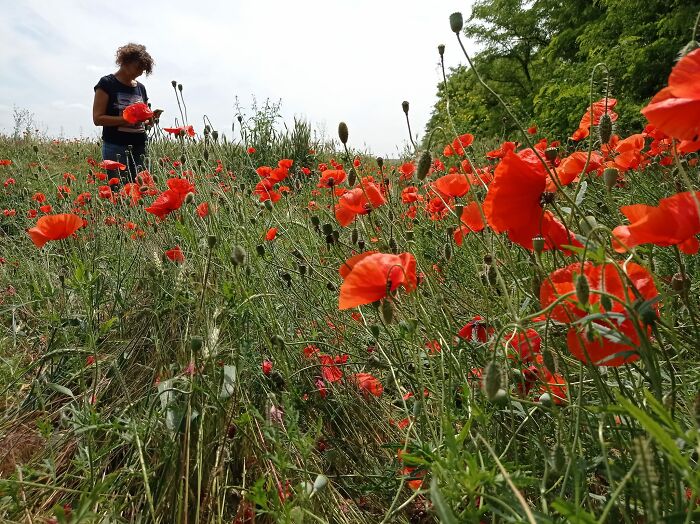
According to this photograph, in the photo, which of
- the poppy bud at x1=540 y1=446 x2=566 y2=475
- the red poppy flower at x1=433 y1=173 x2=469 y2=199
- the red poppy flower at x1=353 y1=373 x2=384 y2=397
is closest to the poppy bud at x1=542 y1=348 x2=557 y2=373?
the poppy bud at x1=540 y1=446 x2=566 y2=475

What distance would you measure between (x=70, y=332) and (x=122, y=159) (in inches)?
134

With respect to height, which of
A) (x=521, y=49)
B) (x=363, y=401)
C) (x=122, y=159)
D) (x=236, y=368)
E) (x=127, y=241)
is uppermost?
(x=521, y=49)

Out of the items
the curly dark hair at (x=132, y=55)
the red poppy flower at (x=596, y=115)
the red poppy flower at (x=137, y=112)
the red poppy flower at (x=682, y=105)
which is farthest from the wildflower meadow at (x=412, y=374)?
the curly dark hair at (x=132, y=55)

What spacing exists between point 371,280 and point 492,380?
1.33 ft

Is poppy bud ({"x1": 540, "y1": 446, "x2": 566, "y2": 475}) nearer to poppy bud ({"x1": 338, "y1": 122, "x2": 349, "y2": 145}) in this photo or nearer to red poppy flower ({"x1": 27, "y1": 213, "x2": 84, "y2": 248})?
poppy bud ({"x1": 338, "y1": 122, "x2": 349, "y2": 145})

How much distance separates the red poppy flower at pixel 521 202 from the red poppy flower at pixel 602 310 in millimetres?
112

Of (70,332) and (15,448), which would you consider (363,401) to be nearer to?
(15,448)

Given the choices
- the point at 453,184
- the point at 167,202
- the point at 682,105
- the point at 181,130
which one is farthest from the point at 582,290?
the point at 181,130

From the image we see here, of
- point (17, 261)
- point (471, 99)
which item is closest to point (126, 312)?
point (17, 261)

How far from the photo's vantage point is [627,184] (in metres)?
3.22

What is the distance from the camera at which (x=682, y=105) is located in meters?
0.70

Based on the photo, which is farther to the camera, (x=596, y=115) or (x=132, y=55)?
(x=132, y=55)

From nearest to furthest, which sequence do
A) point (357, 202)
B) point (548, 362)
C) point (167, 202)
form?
point (548, 362), point (357, 202), point (167, 202)

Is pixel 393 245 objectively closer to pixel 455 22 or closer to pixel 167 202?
pixel 455 22
